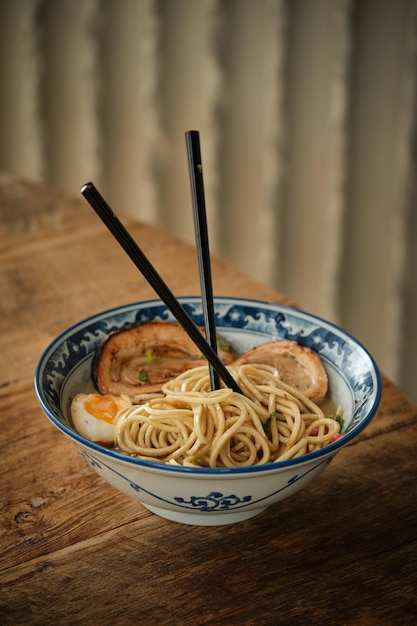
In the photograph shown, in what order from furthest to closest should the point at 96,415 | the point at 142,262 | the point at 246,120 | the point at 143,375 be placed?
the point at 246,120, the point at 143,375, the point at 96,415, the point at 142,262

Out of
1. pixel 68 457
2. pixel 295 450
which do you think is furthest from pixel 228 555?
pixel 68 457

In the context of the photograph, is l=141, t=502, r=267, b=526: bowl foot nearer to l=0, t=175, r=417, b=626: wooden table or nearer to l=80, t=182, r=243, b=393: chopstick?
l=0, t=175, r=417, b=626: wooden table

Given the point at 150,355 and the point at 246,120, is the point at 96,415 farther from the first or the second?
the point at 246,120

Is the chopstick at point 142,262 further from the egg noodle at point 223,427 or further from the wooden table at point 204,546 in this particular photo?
the wooden table at point 204,546

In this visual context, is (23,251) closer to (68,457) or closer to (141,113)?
(68,457)

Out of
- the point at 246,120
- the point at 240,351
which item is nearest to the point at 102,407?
the point at 240,351

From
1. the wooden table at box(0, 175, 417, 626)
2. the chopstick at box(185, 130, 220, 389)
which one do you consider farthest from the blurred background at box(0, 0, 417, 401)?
the chopstick at box(185, 130, 220, 389)
